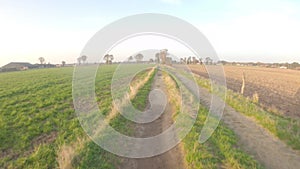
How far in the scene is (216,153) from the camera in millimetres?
8125

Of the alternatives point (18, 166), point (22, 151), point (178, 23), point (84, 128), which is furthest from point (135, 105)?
point (18, 166)

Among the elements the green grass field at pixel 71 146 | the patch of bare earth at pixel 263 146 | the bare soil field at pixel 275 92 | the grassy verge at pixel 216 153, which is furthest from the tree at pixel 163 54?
the grassy verge at pixel 216 153

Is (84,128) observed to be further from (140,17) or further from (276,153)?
(276,153)

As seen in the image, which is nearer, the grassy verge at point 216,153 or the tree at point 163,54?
the grassy verge at point 216,153

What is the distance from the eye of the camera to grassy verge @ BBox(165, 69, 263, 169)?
7309 mm

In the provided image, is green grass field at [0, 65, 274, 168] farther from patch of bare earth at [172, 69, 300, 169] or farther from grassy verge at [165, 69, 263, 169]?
patch of bare earth at [172, 69, 300, 169]

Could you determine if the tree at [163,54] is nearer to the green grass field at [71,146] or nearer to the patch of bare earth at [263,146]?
the patch of bare earth at [263,146]

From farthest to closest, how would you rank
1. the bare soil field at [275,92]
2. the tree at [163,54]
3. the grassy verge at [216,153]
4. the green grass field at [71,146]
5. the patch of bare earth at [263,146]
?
the tree at [163,54]
the bare soil field at [275,92]
the patch of bare earth at [263,146]
the green grass field at [71,146]
the grassy verge at [216,153]

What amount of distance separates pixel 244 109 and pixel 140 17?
7.87m

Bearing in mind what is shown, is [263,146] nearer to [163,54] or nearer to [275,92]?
[275,92]

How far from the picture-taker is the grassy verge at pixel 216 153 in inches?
288

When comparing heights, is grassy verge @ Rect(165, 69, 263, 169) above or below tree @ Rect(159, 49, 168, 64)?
below

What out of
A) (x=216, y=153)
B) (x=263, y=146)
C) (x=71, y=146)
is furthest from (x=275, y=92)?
(x=71, y=146)

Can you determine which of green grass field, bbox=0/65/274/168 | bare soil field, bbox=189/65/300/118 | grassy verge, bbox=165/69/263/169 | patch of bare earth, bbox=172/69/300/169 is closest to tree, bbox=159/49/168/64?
bare soil field, bbox=189/65/300/118
